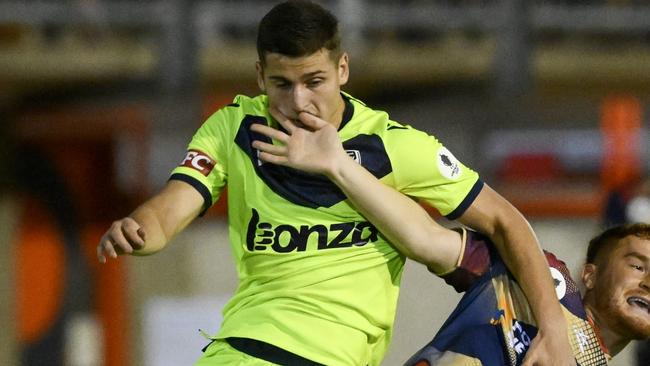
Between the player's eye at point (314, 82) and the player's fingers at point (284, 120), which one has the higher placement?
the player's eye at point (314, 82)

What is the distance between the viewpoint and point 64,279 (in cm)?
524

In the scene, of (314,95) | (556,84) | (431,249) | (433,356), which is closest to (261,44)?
(314,95)

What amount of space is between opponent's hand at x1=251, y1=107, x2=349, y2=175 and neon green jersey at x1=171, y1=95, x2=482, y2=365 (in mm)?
96

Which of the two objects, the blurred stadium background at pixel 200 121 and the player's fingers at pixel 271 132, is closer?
the player's fingers at pixel 271 132

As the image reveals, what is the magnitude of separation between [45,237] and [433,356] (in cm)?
298

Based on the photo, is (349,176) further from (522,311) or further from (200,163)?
(522,311)

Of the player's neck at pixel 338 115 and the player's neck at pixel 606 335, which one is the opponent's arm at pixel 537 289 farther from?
the player's neck at pixel 338 115

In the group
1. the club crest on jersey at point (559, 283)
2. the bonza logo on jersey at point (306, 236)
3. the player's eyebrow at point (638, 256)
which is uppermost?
the bonza logo on jersey at point (306, 236)

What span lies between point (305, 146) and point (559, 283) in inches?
25.5

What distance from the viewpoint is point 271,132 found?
8.18 feet

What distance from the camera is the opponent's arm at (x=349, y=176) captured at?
2.43 metres

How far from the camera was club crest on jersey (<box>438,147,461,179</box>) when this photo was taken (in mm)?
2545

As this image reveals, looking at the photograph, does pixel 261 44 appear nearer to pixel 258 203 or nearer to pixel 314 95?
pixel 314 95

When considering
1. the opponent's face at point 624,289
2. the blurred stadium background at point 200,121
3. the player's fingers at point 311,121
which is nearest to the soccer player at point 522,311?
the opponent's face at point 624,289
